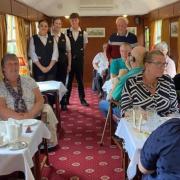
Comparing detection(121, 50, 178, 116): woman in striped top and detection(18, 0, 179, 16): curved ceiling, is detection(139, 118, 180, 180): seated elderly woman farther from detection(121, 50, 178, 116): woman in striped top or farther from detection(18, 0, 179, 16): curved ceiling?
detection(18, 0, 179, 16): curved ceiling

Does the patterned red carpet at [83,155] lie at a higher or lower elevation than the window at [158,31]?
lower

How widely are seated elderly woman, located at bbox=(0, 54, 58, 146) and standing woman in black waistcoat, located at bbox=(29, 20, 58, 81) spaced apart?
2174mm

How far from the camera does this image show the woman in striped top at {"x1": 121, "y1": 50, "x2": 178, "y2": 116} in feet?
9.59

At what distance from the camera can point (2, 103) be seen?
310cm

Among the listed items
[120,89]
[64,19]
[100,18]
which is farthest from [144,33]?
[120,89]

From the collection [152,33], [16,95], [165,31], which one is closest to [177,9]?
[165,31]

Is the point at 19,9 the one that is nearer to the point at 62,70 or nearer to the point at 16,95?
the point at 62,70

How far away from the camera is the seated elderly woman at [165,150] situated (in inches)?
59.9

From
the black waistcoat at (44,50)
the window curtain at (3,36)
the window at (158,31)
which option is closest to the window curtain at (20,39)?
the black waistcoat at (44,50)

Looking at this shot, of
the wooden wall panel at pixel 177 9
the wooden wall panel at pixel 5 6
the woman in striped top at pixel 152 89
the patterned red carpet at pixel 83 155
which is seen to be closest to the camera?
the woman in striped top at pixel 152 89

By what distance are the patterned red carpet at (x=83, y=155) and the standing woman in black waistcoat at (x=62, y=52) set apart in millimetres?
885

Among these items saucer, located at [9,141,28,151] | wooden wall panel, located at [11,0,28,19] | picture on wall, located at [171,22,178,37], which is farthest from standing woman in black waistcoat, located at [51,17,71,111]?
saucer, located at [9,141,28,151]

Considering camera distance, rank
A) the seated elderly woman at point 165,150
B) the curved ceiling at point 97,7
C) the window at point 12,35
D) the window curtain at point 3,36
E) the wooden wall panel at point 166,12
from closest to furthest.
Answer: the seated elderly woman at point 165,150 < the window curtain at point 3,36 < the window at point 12,35 < the wooden wall panel at point 166,12 < the curved ceiling at point 97,7

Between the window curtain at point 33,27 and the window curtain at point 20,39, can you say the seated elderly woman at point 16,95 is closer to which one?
the window curtain at point 20,39
